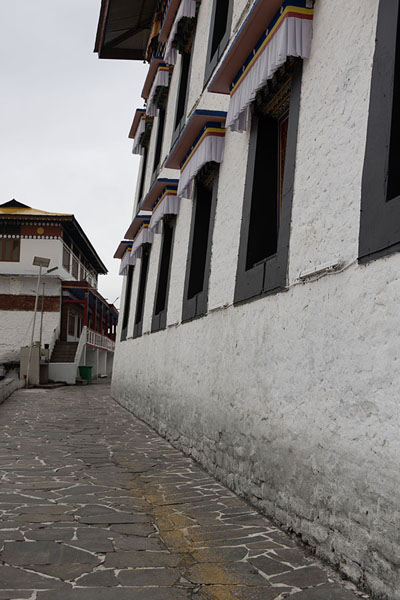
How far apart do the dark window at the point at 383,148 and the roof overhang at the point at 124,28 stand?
1253 centimetres

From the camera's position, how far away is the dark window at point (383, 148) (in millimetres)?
2990

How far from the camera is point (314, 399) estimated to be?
358 centimetres

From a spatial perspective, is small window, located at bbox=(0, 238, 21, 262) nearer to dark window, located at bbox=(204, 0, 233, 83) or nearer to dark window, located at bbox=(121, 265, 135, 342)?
dark window, located at bbox=(121, 265, 135, 342)

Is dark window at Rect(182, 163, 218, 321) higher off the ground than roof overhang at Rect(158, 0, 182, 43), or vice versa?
roof overhang at Rect(158, 0, 182, 43)

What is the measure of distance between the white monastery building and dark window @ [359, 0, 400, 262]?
0.01m

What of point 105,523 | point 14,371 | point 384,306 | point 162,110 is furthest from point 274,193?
point 14,371

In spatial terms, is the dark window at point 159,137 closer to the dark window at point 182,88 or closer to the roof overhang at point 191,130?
the dark window at point 182,88

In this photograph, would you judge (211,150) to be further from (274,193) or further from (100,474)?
(100,474)

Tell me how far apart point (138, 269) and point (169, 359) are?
5201mm

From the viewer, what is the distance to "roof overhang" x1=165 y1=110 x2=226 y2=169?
6699mm

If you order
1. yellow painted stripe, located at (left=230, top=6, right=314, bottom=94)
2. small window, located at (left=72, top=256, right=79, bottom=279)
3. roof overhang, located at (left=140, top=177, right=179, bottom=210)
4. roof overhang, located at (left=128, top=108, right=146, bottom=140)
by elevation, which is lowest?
roof overhang, located at (left=140, top=177, right=179, bottom=210)

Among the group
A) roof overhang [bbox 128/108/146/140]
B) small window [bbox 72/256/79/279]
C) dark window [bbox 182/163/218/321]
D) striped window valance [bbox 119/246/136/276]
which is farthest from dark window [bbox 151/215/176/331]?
small window [bbox 72/256/79/279]

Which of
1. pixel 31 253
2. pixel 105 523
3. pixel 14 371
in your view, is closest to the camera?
pixel 105 523

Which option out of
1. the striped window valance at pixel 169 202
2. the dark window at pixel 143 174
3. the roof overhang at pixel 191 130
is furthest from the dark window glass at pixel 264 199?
the dark window at pixel 143 174
